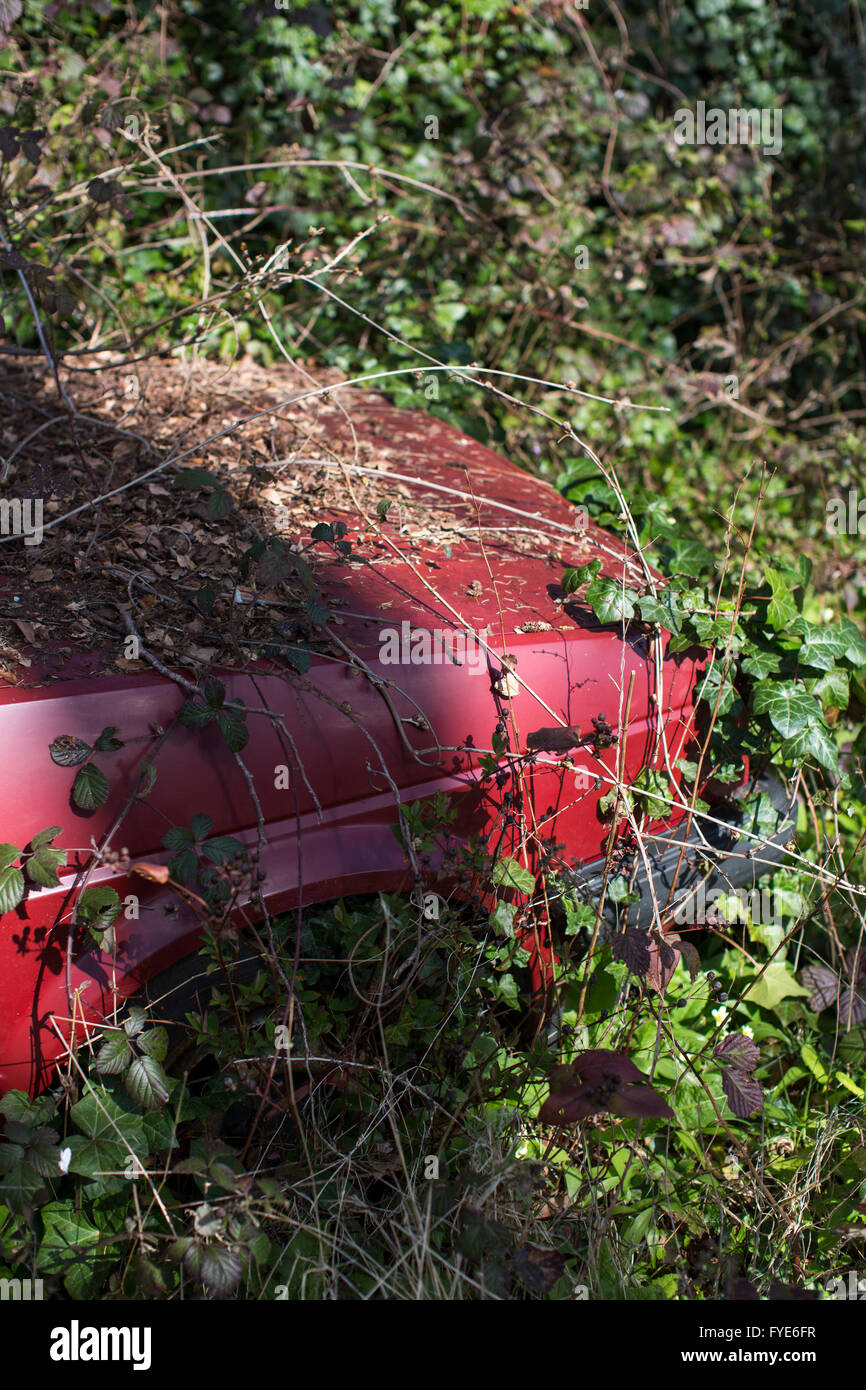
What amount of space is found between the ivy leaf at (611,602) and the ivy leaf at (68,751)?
123 centimetres

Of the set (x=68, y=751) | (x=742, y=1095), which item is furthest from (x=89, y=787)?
(x=742, y=1095)

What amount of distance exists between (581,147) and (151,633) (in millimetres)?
4930

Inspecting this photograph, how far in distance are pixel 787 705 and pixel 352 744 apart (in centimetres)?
121

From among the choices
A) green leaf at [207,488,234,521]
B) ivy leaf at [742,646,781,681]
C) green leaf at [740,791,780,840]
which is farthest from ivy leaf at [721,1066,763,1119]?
green leaf at [207,488,234,521]

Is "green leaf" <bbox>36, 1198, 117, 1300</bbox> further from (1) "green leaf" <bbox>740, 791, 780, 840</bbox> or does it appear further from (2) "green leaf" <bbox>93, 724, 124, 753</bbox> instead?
(1) "green leaf" <bbox>740, 791, 780, 840</bbox>

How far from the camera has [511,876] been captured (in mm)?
2164

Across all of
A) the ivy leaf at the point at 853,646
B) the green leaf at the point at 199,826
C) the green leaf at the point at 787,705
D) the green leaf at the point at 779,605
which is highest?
the green leaf at the point at 779,605

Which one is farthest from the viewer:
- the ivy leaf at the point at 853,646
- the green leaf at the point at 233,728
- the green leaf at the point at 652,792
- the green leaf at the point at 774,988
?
the green leaf at the point at 774,988

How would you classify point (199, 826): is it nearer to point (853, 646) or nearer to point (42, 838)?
point (42, 838)

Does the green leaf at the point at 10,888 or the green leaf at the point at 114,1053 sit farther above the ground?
the green leaf at the point at 10,888

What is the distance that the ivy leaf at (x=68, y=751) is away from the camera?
1687 mm

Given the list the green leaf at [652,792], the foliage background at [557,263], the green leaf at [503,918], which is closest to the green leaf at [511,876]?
the green leaf at [503,918]

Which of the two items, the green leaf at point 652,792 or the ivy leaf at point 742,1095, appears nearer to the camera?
the ivy leaf at point 742,1095

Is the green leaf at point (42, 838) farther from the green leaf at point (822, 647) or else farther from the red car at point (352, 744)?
the green leaf at point (822, 647)
